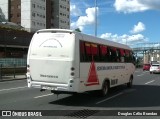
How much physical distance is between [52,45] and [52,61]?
25.2 inches

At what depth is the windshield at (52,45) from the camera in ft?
42.0

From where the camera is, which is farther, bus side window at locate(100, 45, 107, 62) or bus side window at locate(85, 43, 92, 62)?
bus side window at locate(100, 45, 107, 62)

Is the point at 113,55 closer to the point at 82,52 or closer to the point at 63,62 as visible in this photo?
the point at 82,52

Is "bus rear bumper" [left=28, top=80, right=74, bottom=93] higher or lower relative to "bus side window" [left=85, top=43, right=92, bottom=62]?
lower

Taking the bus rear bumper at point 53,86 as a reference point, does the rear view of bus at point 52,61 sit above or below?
above

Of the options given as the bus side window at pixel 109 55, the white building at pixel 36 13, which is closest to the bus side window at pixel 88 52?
the bus side window at pixel 109 55

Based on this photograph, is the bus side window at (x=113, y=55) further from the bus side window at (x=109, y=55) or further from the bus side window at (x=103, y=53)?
the bus side window at (x=103, y=53)

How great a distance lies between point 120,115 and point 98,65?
4282 millimetres

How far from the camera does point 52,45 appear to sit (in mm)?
13078

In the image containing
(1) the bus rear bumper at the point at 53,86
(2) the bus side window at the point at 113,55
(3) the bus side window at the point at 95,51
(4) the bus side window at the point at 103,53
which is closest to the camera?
(1) the bus rear bumper at the point at 53,86

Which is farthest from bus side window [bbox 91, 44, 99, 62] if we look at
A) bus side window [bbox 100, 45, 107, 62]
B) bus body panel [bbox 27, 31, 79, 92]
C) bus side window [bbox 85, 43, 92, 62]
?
bus body panel [bbox 27, 31, 79, 92]

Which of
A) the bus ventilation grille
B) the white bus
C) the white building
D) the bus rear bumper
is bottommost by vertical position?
the bus ventilation grille

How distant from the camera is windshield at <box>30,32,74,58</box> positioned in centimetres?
1281

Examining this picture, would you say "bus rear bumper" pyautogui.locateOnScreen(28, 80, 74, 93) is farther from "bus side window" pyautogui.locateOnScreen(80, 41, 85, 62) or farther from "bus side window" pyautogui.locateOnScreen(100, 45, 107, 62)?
"bus side window" pyautogui.locateOnScreen(100, 45, 107, 62)
